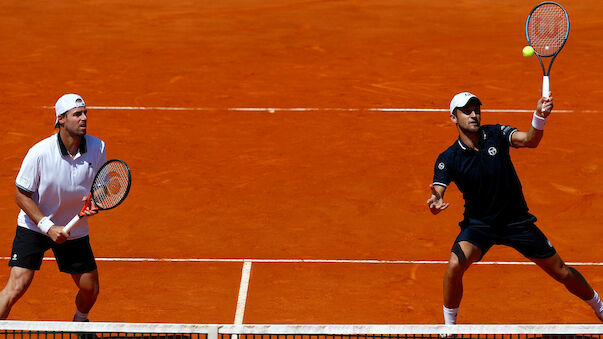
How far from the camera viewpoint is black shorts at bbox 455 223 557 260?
7.74 m

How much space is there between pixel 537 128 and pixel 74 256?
3537 mm

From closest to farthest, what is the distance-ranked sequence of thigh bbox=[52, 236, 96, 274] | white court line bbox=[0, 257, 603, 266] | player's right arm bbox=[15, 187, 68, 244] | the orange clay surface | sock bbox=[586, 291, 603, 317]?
player's right arm bbox=[15, 187, 68, 244]
thigh bbox=[52, 236, 96, 274]
sock bbox=[586, 291, 603, 317]
the orange clay surface
white court line bbox=[0, 257, 603, 266]

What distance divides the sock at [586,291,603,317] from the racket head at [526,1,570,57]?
2.18 meters

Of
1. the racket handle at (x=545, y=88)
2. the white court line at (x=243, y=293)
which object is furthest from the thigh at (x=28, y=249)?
the racket handle at (x=545, y=88)

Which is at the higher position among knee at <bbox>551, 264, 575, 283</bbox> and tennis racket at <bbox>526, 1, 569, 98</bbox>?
tennis racket at <bbox>526, 1, 569, 98</bbox>

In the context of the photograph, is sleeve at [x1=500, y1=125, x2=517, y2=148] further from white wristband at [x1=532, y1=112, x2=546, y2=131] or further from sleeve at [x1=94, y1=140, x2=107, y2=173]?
sleeve at [x1=94, y1=140, x2=107, y2=173]

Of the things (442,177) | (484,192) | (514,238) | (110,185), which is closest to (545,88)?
(484,192)

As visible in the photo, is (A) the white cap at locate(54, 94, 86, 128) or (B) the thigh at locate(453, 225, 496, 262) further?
(B) the thigh at locate(453, 225, 496, 262)

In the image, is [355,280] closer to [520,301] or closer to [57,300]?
[520,301]

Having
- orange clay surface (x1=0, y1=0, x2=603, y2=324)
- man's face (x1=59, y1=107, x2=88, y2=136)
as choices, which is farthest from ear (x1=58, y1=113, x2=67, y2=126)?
orange clay surface (x1=0, y1=0, x2=603, y2=324)

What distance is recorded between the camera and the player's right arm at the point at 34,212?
Answer: 7191mm

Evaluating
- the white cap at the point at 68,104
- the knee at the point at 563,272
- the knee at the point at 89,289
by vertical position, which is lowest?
the knee at the point at 89,289

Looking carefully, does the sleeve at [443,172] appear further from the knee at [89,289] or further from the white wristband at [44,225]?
the white wristband at [44,225]

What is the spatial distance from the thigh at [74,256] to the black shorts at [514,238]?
111 inches
